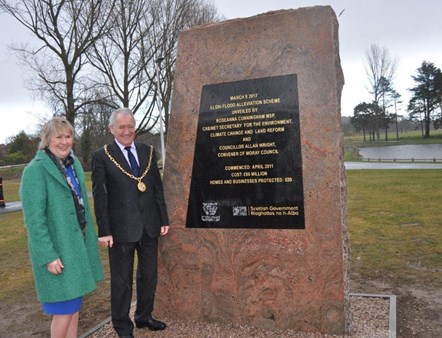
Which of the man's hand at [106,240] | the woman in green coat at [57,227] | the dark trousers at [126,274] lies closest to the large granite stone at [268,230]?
the dark trousers at [126,274]

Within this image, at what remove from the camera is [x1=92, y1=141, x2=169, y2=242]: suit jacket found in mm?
3633

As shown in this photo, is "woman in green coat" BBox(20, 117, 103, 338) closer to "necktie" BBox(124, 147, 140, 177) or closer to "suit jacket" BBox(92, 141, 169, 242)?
"suit jacket" BBox(92, 141, 169, 242)

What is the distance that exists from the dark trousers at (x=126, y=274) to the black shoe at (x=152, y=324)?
276 mm

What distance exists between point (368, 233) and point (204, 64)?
5581mm

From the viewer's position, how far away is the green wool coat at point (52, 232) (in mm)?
2953

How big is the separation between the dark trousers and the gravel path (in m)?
0.32

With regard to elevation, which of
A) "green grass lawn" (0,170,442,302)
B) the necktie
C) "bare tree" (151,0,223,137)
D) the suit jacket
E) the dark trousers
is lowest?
"green grass lawn" (0,170,442,302)

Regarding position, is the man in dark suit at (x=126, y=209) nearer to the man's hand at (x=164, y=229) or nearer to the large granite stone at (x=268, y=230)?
the man's hand at (x=164, y=229)

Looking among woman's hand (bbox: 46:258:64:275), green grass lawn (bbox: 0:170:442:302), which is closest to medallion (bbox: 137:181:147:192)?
woman's hand (bbox: 46:258:64:275)

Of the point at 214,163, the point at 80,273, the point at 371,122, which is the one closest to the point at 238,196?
the point at 214,163

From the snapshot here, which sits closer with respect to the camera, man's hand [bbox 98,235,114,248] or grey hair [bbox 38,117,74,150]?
grey hair [bbox 38,117,74,150]

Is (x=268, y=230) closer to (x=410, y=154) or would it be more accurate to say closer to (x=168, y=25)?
(x=168, y=25)

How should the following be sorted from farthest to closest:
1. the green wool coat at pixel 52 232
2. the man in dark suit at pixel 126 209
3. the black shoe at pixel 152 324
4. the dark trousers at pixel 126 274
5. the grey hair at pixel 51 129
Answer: the black shoe at pixel 152 324
the dark trousers at pixel 126 274
the man in dark suit at pixel 126 209
the grey hair at pixel 51 129
the green wool coat at pixel 52 232

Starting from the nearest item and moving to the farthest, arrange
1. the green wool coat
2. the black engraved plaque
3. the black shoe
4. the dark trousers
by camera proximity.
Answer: the green wool coat
the dark trousers
the black engraved plaque
the black shoe
